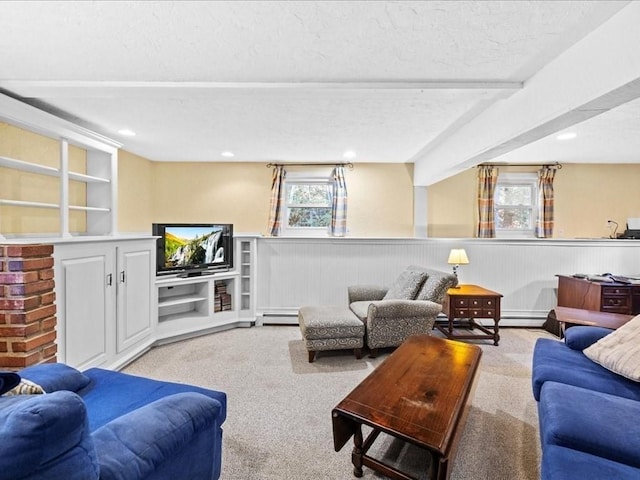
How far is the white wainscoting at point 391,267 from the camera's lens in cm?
439

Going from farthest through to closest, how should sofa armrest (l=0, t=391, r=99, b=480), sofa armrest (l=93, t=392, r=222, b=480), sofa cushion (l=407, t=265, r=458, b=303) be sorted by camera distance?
sofa cushion (l=407, t=265, r=458, b=303) < sofa armrest (l=93, t=392, r=222, b=480) < sofa armrest (l=0, t=391, r=99, b=480)

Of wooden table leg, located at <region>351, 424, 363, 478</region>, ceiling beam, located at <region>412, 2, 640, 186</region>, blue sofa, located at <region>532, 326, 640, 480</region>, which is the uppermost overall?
A: ceiling beam, located at <region>412, 2, 640, 186</region>

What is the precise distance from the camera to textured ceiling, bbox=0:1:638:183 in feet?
4.89

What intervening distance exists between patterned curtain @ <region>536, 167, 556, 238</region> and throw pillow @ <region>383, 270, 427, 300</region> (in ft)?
7.52

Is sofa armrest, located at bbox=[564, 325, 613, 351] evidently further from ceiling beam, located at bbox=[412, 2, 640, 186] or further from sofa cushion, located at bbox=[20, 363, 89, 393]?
sofa cushion, located at bbox=[20, 363, 89, 393]

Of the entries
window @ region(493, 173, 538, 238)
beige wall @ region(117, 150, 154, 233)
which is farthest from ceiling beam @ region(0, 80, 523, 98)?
window @ region(493, 173, 538, 238)

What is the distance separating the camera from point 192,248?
3980mm

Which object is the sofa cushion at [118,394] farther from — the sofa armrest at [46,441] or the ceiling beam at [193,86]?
the ceiling beam at [193,86]

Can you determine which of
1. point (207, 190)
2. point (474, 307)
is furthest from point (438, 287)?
point (207, 190)

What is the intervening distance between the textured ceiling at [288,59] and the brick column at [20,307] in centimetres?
123

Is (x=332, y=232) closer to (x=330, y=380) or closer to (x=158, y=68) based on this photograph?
(x=330, y=380)

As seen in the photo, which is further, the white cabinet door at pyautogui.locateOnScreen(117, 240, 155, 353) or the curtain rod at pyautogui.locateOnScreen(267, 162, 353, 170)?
the curtain rod at pyautogui.locateOnScreen(267, 162, 353, 170)

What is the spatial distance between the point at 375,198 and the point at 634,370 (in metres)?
3.51

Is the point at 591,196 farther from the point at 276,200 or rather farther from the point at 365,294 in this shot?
the point at 276,200
